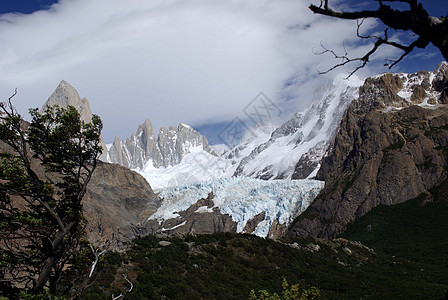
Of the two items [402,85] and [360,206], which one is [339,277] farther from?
[402,85]

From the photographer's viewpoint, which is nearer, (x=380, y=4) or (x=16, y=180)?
(x=380, y=4)

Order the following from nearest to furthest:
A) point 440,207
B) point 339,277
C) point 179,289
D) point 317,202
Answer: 1. point 179,289
2. point 339,277
3. point 440,207
4. point 317,202

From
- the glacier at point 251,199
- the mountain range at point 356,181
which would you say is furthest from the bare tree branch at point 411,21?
the glacier at point 251,199

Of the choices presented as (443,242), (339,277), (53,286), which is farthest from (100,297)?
(443,242)

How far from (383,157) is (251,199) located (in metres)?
57.6

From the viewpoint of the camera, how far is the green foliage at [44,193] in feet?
37.4

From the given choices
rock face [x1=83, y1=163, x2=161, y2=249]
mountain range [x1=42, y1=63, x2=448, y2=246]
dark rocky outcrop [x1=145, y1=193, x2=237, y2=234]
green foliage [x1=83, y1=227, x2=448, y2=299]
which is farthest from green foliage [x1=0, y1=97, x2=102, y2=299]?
dark rocky outcrop [x1=145, y1=193, x2=237, y2=234]

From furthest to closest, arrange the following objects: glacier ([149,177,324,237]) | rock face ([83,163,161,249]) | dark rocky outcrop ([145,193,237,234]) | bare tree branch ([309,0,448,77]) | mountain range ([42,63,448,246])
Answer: dark rocky outcrop ([145,193,237,234]), glacier ([149,177,324,237]), rock face ([83,163,161,249]), mountain range ([42,63,448,246]), bare tree branch ([309,0,448,77])

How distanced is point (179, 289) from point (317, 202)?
11402 cm

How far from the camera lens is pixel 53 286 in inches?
461

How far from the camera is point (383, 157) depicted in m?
142

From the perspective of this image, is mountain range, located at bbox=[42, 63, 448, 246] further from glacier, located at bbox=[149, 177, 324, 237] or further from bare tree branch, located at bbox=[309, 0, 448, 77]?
bare tree branch, located at bbox=[309, 0, 448, 77]

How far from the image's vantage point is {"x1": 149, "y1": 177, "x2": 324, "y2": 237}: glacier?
155000mm

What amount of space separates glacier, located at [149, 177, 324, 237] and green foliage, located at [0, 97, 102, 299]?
138462mm
